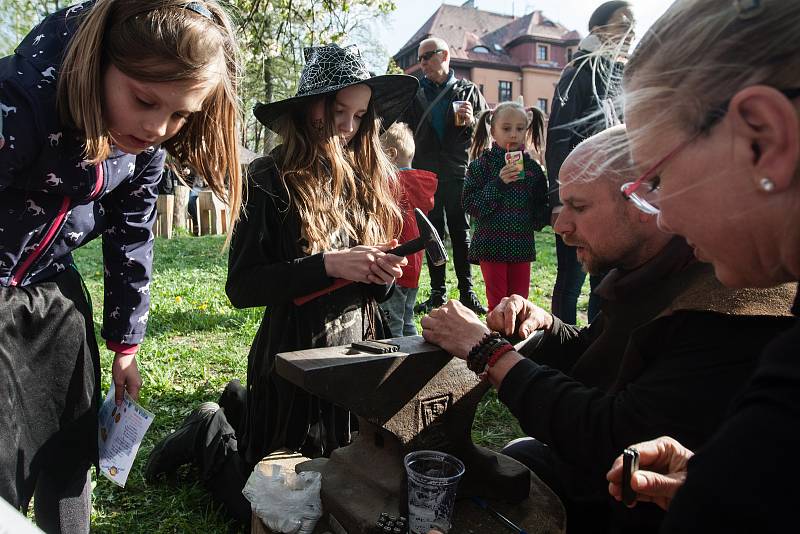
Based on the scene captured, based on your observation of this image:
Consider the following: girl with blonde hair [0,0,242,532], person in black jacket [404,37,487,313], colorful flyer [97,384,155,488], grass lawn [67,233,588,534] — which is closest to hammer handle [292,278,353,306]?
girl with blonde hair [0,0,242,532]

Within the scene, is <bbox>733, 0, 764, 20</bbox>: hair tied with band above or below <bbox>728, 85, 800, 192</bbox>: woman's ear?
above

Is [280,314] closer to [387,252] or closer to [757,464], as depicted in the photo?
[387,252]

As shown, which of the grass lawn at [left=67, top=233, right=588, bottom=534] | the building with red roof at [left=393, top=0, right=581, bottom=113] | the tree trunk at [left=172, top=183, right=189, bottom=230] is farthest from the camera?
the building with red roof at [left=393, top=0, right=581, bottom=113]

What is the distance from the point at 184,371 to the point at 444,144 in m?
3.32

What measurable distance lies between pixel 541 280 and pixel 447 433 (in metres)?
6.78

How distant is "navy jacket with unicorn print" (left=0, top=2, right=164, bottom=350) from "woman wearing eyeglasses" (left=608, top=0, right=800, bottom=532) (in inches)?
56.0

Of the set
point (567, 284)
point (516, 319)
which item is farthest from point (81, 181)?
point (567, 284)

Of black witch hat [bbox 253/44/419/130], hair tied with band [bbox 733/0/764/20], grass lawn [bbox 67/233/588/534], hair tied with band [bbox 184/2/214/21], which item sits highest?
hair tied with band [bbox 184/2/214/21]

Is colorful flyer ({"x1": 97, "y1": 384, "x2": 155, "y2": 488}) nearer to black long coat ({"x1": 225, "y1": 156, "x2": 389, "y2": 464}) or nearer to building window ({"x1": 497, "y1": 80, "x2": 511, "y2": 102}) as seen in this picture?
black long coat ({"x1": 225, "y1": 156, "x2": 389, "y2": 464})

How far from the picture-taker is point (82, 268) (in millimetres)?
9570

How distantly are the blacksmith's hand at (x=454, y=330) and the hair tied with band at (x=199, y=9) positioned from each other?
1133 millimetres

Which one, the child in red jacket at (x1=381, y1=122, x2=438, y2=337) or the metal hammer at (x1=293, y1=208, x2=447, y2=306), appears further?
the child in red jacket at (x1=381, y1=122, x2=438, y2=337)

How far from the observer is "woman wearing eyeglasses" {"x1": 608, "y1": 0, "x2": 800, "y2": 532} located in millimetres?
667

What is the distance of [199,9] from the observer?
1.79 metres
